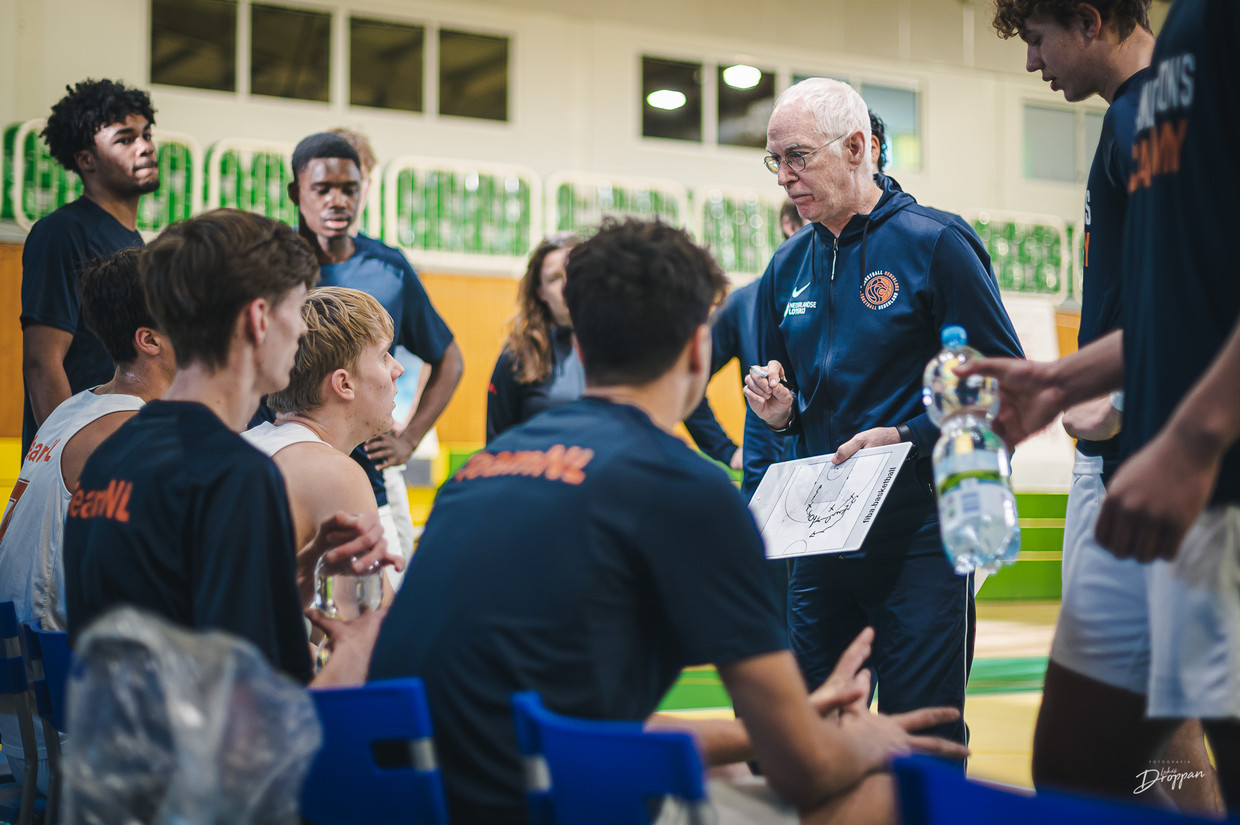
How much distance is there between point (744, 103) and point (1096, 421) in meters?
10.9

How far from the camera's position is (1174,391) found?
1.48 metres

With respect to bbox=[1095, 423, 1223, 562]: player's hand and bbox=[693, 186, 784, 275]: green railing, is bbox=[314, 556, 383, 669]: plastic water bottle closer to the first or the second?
bbox=[1095, 423, 1223, 562]: player's hand

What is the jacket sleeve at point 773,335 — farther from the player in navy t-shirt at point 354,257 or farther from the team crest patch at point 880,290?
the player in navy t-shirt at point 354,257

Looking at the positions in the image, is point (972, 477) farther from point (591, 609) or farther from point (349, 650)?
point (349, 650)

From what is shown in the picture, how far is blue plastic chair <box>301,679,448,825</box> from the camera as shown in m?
1.35

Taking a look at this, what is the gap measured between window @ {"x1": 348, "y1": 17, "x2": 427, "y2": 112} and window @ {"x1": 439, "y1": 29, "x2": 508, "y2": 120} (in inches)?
10.1

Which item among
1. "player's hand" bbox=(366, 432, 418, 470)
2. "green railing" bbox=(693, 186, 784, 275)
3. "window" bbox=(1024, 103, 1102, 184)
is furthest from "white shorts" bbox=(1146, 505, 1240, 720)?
"window" bbox=(1024, 103, 1102, 184)

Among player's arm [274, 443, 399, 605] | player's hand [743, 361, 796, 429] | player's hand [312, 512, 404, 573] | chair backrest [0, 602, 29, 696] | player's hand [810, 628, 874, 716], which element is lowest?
chair backrest [0, 602, 29, 696]

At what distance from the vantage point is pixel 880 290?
271 centimetres

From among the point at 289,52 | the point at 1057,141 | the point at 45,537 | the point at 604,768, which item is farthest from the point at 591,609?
the point at 1057,141

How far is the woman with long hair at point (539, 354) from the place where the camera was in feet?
14.6

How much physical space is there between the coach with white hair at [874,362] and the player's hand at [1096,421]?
36cm

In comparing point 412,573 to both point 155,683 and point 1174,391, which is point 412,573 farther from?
point 1174,391

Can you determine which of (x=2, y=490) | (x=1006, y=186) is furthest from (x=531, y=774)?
(x=1006, y=186)
